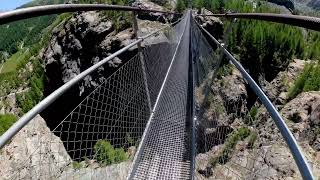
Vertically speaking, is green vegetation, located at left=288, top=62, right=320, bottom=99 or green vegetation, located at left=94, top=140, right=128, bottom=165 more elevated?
green vegetation, located at left=94, top=140, right=128, bottom=165

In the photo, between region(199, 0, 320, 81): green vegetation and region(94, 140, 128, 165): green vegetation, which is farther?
region(199, 0, 320, 81): green vegetation

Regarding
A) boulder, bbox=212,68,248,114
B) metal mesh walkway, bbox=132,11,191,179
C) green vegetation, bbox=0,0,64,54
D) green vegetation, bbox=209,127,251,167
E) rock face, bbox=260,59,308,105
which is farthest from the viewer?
green vegetation, bbox=0,0,64,54

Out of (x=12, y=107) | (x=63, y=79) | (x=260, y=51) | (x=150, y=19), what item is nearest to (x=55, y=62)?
(x=63, y=79)

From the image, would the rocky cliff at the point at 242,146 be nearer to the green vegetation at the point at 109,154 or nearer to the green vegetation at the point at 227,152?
the green vegetation at the point at 227,152

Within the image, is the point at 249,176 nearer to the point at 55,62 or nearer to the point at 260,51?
the point at 55,62

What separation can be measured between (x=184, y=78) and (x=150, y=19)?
25.8 m

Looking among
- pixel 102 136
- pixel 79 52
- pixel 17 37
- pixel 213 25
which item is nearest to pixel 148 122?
pixel 102 136

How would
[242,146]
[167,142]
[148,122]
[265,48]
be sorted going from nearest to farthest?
[242,146]
[167,142]
[148,122]
[265,48]

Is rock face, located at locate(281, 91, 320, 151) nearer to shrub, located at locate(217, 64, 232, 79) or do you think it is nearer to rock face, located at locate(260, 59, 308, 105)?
shrub, located at locate(217, 64, 232, 79)

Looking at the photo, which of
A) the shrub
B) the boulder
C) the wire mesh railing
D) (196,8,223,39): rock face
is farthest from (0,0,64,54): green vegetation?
the wire mesh railing

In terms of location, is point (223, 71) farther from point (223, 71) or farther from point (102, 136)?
point (102, 136)

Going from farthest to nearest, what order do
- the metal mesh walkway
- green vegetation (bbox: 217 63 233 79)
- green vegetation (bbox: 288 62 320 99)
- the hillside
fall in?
the hillside → green vegetation (bbox: 288 62 320 99) → green vegetation (bbox: 217 63 233 79) → the metal mesh walkway

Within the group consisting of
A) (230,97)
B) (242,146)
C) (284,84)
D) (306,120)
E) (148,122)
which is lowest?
(284,84)

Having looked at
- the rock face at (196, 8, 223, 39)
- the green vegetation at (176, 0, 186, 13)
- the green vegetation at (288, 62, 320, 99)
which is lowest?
the green vegetation at (288, 62, 320, 99)
